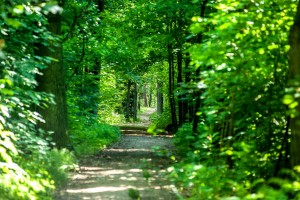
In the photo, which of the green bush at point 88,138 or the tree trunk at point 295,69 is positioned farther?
the green bush at point 88,138

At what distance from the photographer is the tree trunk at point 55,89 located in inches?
440

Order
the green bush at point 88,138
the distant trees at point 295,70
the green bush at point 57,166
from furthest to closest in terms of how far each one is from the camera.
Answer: the green bush at point 88,138, the green bush at point 57,166, the distant trees at point 295,70

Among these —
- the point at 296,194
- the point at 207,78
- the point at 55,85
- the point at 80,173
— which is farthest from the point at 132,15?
the point at 296,194

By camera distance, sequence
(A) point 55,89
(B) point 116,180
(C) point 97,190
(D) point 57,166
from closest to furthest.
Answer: (C) point 97,190 < (D) point 57,166 < (B) point 116,180 < (A) point 55,89

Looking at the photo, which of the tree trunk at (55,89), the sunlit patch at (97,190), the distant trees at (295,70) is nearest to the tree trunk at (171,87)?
the tree trunk at (55,89)

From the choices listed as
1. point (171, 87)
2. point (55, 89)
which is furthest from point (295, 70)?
point (171, 87)

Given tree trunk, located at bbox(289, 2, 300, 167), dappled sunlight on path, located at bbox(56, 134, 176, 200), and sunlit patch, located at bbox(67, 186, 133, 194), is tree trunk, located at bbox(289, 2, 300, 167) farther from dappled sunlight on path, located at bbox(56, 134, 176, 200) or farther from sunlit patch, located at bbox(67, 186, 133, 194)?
sunlit patch, located at bbox(67, 186, 133, 194)

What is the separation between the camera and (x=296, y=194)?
4.99 metres

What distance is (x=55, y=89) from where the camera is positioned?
11.4 m

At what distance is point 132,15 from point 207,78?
47.6ft

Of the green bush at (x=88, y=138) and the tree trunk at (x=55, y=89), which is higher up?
the tree trunk at (x=55, y=89)

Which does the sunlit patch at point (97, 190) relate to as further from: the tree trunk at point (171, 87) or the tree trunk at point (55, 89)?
the tree trunk at point (171, 87)

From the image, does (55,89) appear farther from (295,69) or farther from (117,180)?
(295,69)

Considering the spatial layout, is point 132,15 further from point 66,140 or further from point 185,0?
point 66,140
